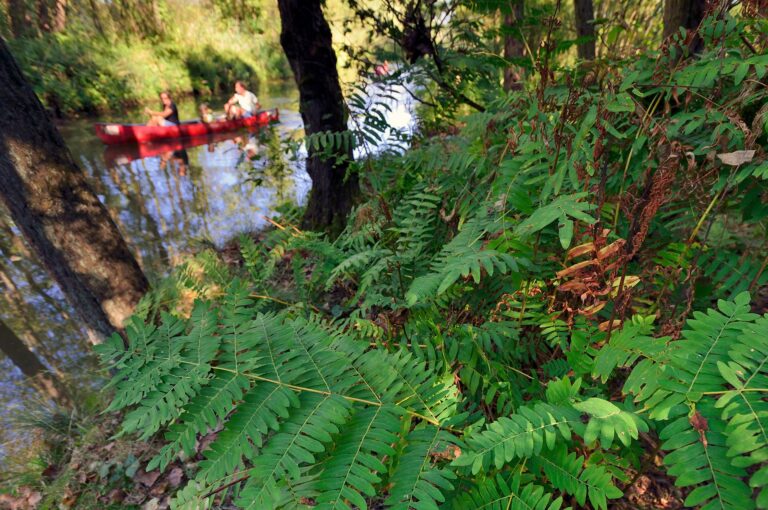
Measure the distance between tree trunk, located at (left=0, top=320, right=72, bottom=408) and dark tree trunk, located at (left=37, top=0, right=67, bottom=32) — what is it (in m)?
10.6

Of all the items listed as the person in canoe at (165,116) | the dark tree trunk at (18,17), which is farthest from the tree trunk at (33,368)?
the dark tree trunk at (18,17)

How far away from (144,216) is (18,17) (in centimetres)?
945

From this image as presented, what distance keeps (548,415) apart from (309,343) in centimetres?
64

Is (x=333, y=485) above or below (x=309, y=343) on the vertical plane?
below

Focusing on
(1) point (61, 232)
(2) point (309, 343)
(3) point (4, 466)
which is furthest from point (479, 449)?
(3) point (4, 466)

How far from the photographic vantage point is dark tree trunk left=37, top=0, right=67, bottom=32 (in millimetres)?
10438

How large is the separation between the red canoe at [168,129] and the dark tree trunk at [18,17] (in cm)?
382

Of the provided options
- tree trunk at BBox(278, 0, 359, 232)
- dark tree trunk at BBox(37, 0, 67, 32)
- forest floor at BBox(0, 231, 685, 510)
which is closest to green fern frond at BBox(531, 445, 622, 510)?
forest floor at BBox(0, 231, 685, 510)

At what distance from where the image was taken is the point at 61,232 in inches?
105

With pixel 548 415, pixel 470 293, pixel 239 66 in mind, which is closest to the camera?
pixel 548 415

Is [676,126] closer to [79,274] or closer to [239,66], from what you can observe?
[79,274]

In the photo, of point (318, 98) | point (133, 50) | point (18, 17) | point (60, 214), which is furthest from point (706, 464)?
point (133, 50)

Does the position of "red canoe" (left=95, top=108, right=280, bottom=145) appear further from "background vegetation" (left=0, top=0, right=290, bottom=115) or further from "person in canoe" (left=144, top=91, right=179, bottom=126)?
"background vegetation" (left=0, top=0, right=290, bottom=115)

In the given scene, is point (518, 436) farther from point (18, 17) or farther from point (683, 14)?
point (18, 17)
